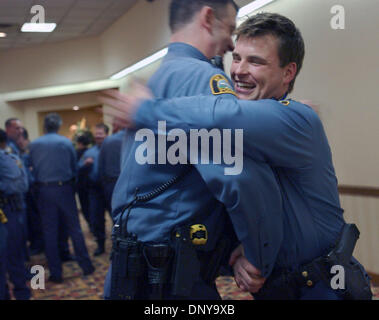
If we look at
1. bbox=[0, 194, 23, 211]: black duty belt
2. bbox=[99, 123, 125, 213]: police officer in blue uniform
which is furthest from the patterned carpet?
bbox=[99, 123, 125, 213]: police officer in blue uniform

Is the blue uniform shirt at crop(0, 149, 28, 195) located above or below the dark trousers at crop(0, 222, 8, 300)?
above

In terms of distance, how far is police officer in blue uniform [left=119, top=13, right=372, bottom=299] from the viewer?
0.94 m

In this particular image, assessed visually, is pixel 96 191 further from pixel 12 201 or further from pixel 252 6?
pixel 252 6

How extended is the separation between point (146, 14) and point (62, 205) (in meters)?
2.02

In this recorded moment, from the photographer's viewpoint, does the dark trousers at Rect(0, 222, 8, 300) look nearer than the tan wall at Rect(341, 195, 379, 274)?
Yes

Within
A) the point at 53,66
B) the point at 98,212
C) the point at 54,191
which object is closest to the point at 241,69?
the point at 54,191

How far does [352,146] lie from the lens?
2770 mm

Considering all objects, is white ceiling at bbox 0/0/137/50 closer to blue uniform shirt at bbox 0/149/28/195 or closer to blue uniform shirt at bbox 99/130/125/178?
blue uniform shirt at bbox 0/149/28/195

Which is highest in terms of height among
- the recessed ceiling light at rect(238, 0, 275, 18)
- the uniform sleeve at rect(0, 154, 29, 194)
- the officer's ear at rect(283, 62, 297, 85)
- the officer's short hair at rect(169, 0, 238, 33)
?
the recessed ceiling light at rect(238, 0, 275, 18)

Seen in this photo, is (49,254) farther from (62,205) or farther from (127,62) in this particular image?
(127,62)

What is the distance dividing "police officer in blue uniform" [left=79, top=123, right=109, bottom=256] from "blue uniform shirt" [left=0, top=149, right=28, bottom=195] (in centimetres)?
153

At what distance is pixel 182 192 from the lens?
1018mm

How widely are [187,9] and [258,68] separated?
Answer: 1.00 ft
